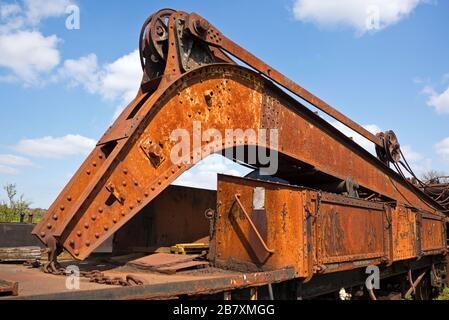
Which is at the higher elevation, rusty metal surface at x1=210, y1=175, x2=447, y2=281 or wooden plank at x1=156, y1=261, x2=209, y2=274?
rusty metal surface at x1=210, y1=175, x2=447, y2=281

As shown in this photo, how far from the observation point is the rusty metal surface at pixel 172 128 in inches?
157

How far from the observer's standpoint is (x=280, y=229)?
15.3 feet

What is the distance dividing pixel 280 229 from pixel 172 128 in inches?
64.2

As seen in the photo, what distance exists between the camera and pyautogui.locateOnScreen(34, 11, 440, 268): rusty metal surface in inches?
157

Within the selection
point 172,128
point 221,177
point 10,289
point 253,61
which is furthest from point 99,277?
point 253,61

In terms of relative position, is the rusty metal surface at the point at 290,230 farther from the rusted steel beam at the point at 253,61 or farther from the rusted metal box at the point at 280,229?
the rusted steel beam at the point at 253,61

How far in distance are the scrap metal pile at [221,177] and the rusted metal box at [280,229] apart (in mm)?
12

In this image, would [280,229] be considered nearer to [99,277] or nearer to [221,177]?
[221,177]

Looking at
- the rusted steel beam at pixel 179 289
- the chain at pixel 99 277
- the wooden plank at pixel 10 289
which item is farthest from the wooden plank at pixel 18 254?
the rusted steel beam at pixel 179 289

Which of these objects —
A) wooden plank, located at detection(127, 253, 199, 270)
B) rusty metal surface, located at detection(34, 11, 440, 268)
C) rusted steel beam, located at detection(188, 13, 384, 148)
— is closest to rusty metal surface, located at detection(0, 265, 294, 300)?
wooden plank, located at detection(127, 253, 199, 270)

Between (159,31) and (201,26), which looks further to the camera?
(201,26)

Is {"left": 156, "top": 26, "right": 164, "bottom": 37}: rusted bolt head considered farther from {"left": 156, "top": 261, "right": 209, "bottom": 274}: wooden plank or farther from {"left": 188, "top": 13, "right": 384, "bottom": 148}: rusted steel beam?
{"left": 156, "top": 261, "right": 209, "bottom": 274}: wooden plank

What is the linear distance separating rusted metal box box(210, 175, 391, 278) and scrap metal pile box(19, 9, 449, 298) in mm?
12
